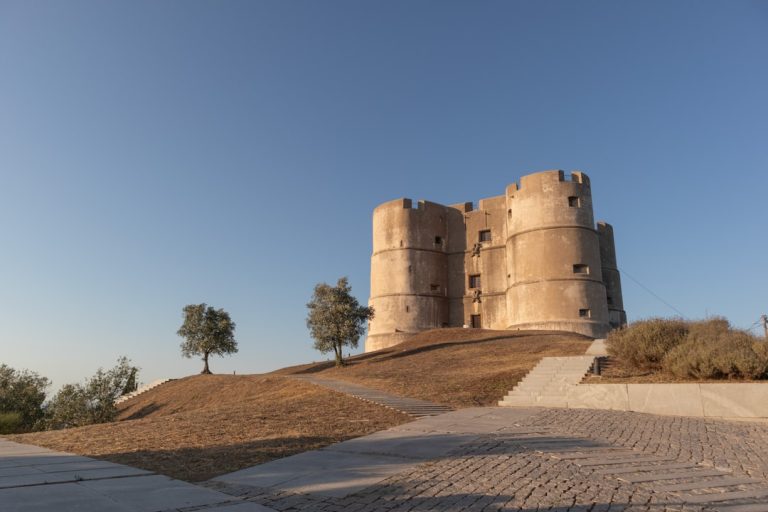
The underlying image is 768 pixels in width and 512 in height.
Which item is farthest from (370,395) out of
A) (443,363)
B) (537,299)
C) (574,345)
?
(537,299)

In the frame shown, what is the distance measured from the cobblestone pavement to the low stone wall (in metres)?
2.89

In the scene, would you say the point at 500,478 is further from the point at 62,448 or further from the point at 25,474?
the point at 62,448

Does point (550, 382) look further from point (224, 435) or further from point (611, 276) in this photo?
point (611, 276)

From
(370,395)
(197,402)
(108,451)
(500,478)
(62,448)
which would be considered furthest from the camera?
(197,402)

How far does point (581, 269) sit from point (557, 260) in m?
2.00

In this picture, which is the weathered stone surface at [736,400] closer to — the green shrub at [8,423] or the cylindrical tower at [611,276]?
the green shrub at [8,423]

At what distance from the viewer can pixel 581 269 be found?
122ft

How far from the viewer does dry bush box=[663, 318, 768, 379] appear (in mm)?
12898

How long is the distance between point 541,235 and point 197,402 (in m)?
25.7

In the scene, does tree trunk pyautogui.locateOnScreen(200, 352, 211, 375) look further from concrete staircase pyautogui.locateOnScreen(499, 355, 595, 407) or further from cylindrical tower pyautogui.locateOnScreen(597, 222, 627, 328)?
cylindrical tower pyautogui.locateOnScreen(597, 222, 627, 328)

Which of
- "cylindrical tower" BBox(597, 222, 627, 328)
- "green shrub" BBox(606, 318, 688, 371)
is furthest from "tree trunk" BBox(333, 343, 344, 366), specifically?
"cylindrical tower" BBox(597, 222, 627, 328)

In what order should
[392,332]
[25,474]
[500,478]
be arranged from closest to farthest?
[500,478] → [25,474] → [392,332]

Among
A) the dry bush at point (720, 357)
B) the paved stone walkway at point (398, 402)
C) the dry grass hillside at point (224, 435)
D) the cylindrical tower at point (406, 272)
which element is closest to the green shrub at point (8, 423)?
the dry grass hillside at point (224, 435)

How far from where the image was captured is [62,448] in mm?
9188
